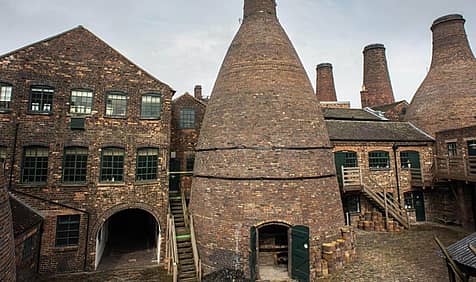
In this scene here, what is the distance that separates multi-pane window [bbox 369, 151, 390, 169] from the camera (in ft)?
54.3

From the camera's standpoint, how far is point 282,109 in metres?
10.0

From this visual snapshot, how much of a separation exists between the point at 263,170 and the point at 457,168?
13.3 m

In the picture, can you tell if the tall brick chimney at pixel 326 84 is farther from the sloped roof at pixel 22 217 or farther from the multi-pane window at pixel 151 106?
the sloped roof at pixel 22 217

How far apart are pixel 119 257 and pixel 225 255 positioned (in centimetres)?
677

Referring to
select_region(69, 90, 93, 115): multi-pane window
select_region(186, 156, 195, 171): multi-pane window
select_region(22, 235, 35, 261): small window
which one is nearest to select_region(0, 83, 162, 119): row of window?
select_region(69, 90, 93, 115): multi-pane window

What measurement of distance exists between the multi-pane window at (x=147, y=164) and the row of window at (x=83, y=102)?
174 centimetres

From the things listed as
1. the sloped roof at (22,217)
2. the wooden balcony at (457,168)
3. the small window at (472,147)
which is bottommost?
the sloped roof at (22,217)

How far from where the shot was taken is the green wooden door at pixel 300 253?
29.0 feet

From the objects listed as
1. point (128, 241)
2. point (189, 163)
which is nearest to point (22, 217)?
point (128, 241)

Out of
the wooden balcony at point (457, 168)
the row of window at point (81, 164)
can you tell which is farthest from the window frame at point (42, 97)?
the wooden balcony at point (457, 168)

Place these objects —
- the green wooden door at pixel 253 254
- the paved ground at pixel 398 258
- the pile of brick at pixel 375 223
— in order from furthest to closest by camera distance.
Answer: the pile of brick at pixel 375 223 < the paved ground at pixel 398 258 < the green wooden door at pixel 253 254

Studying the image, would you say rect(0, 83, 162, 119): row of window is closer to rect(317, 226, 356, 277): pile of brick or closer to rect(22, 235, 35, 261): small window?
rect(22, 235, 35, 261): small window

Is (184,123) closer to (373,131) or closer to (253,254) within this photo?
(253,254)

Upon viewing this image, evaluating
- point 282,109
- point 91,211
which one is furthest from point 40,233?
point 282,109
